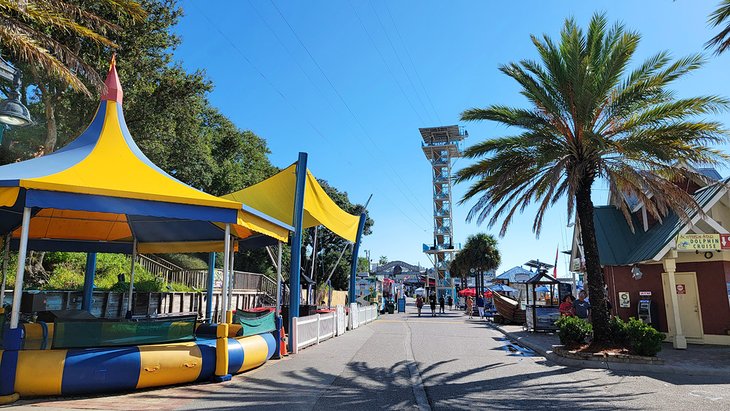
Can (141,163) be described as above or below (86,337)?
above

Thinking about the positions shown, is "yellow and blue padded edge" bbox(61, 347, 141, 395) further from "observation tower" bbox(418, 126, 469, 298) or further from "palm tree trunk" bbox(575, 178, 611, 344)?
"observation tower" bbox(418, 126, 469, 298)

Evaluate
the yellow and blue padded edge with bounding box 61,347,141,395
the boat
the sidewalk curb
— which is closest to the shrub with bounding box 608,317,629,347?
the sidewalk curb

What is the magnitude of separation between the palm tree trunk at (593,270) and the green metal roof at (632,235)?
3.07m

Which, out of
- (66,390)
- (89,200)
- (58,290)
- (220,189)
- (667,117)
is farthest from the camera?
(220,189)

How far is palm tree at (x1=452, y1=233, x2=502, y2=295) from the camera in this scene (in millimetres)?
50688

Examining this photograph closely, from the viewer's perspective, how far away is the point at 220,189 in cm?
3575

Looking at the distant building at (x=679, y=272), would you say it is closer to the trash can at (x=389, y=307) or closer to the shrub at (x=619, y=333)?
the shrub at (x=619, y=333)

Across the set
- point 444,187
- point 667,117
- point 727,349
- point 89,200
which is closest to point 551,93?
point 667,117

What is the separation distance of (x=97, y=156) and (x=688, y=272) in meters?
17.6

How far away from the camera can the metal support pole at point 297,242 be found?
12.2m

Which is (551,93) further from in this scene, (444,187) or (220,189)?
(444,187)

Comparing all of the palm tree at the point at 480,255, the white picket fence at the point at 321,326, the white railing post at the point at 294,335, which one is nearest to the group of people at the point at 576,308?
the white picket fence at the point at 321,326

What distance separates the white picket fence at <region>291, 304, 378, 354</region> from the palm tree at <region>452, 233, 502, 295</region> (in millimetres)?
30835

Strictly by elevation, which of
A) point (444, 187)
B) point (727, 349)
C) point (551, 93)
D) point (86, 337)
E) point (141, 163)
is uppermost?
point (444, 187)
